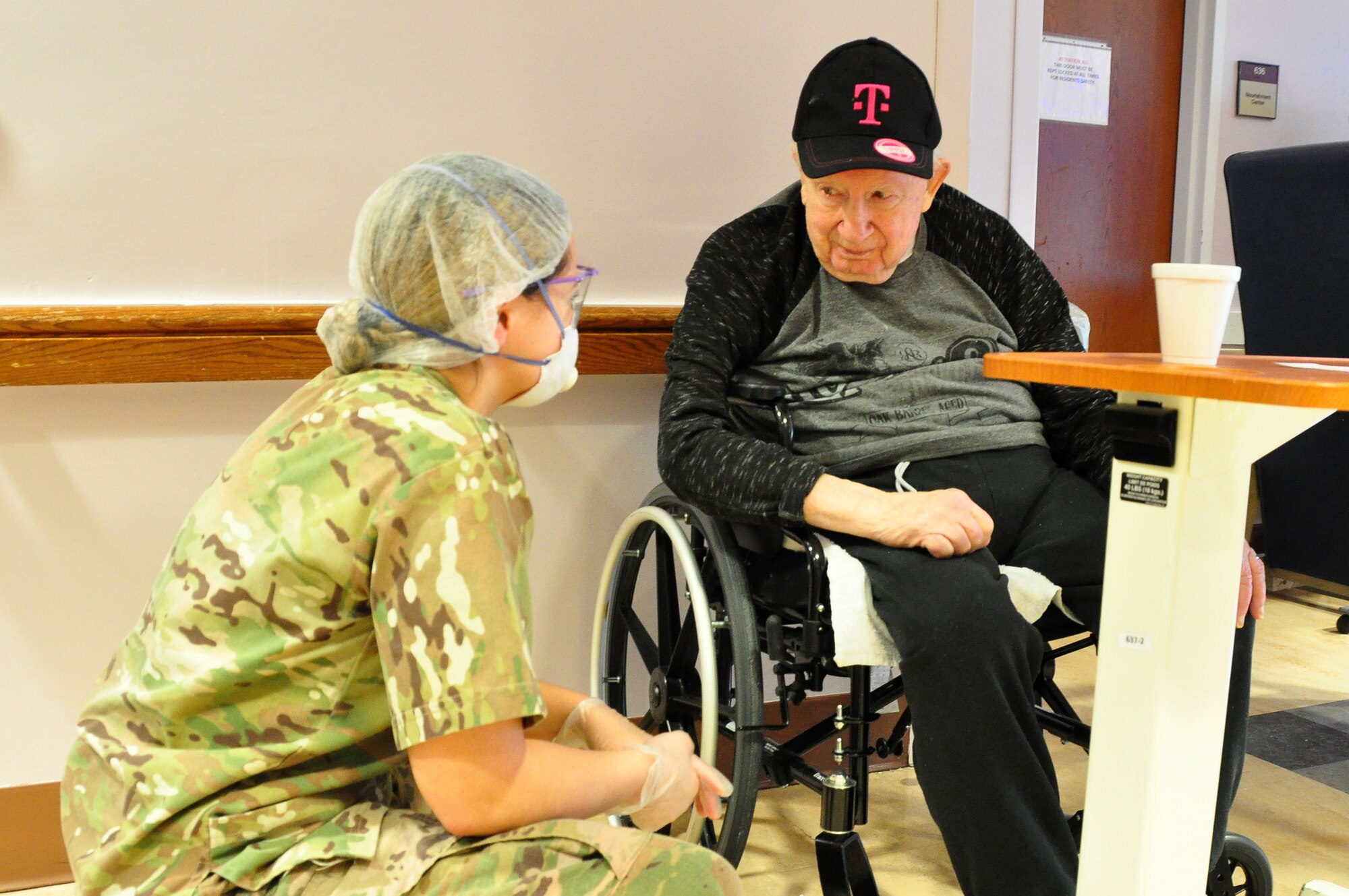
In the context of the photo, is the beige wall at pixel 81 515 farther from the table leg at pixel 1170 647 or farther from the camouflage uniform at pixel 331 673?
the table leg at pixel 1170 647

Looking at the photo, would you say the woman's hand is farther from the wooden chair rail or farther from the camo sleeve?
the wooden chair rail

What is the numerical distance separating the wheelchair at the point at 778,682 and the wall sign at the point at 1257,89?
2675mm

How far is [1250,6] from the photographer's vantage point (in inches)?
143

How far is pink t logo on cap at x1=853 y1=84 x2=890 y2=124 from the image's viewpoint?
5.40 feet

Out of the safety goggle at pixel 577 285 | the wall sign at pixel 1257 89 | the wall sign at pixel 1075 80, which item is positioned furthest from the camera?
the wall sign at pixel 1257 89

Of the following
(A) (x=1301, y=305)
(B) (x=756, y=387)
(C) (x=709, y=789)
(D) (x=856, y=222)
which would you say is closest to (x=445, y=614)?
(C) (x=709, y=789)

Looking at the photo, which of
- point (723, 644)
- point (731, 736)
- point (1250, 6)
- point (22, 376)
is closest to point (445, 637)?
point (731, 736)

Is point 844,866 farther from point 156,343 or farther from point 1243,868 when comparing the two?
point 156,343

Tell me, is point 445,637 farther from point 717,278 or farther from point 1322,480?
point 1322,480

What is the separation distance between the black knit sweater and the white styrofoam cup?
528 millimetres

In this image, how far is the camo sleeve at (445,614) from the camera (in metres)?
0.88

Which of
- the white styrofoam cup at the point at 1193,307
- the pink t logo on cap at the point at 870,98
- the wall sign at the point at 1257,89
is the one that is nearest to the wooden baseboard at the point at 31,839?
the pink t logo on cap at the point at 870,98

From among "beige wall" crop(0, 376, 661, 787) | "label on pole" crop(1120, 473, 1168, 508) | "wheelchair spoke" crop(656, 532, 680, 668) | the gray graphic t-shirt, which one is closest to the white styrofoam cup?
"label on pole" crop(1120, 473, 1168, 508)

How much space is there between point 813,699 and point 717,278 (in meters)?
0.98
